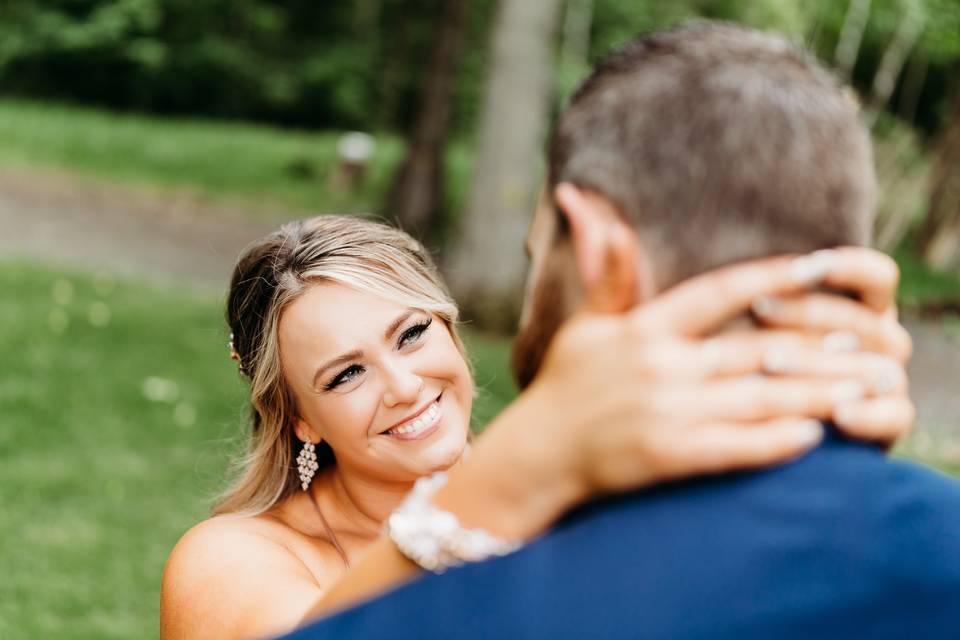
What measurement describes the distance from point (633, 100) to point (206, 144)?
18512mm

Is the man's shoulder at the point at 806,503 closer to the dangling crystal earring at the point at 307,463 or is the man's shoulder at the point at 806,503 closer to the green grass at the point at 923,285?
the dangling crystal earring at the point at 307,463

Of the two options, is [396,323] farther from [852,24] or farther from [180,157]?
[180,157]

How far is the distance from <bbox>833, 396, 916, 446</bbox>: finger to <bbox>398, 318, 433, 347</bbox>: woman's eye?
4.68ft

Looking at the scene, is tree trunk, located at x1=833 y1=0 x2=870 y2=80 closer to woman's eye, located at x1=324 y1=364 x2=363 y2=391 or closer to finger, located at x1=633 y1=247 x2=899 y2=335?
woman's eye, located at x1=324 y1=364 x2=363 y2=391

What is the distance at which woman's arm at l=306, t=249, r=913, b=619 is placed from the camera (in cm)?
118

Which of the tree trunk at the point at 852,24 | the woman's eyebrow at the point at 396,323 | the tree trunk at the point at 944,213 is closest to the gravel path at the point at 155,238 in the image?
the tree trunk at the point at 944,213

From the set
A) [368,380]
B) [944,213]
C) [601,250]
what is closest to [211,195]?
[944,213]

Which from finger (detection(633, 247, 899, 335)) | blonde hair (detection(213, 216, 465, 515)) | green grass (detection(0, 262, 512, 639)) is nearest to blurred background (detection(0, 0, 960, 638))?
green grass (detection(0, 262, 512, 639))

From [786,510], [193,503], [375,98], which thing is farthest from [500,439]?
[375,98]

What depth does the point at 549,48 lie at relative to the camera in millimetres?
10242

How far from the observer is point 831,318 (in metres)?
1.25

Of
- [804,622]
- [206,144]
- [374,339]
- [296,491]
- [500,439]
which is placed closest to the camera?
[804,622]

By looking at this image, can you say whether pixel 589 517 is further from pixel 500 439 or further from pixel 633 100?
pixel 633 100

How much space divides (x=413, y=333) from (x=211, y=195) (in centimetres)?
1465
